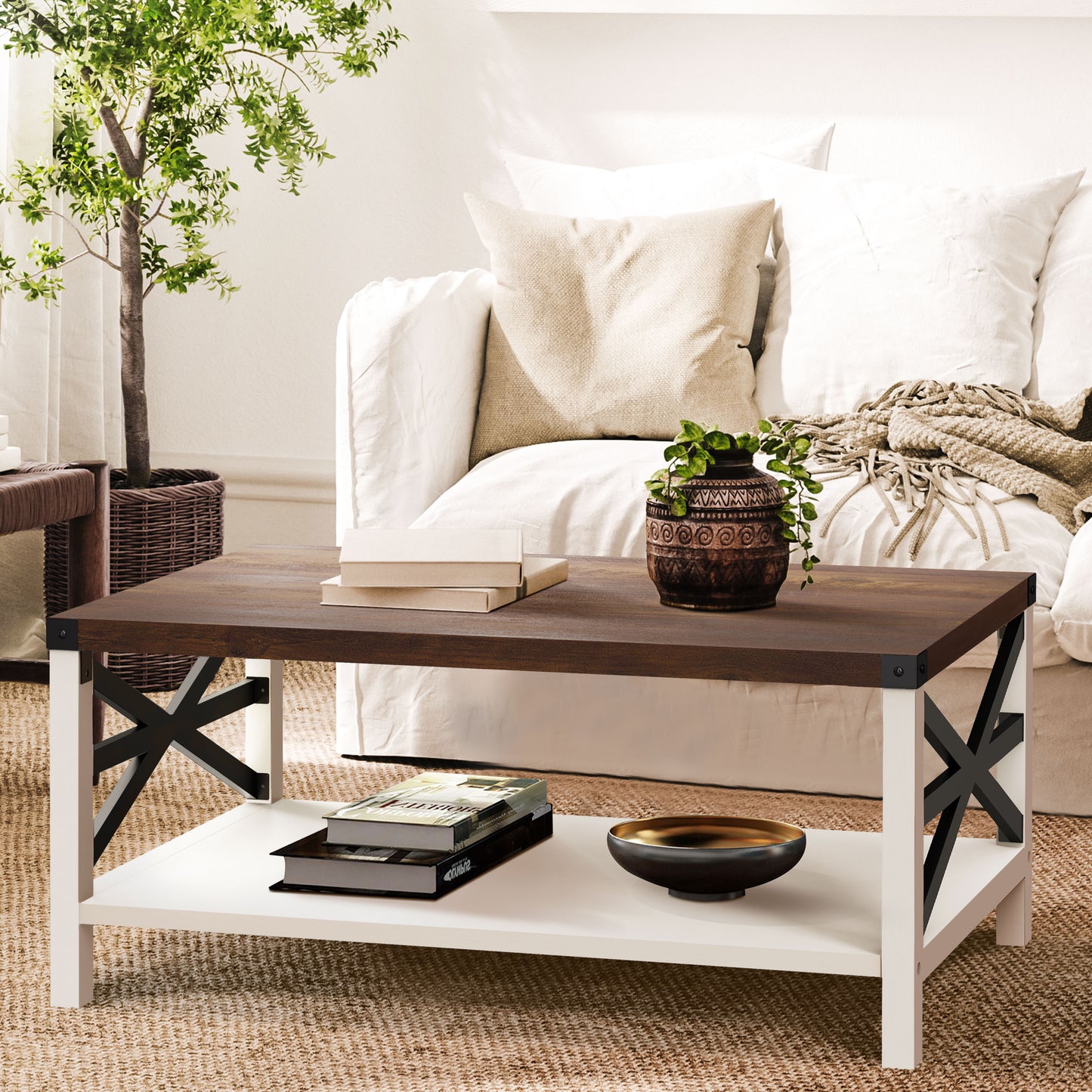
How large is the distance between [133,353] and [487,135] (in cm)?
93

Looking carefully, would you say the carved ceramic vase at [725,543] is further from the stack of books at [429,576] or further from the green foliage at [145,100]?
the green foliage at [145,100]

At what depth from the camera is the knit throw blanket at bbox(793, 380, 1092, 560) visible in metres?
1.98

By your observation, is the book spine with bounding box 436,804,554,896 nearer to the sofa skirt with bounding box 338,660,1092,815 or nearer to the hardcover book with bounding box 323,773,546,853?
the hardcover book with bounding box 323,773,546,853

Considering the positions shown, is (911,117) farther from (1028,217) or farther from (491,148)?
(491,148)

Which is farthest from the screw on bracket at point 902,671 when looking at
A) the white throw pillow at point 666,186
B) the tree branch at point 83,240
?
the tree branch at point 83,240

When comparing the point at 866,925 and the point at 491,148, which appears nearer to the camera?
the point at 866,925

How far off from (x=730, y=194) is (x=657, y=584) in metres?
1.37

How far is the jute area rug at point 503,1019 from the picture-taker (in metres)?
1.26

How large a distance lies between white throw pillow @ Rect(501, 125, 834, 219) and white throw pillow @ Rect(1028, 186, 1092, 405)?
469 millimetres

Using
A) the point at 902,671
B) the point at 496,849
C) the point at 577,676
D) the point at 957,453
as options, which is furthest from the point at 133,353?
the point at 902,671

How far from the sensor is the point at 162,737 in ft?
5.18

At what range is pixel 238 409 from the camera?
3.37 metres

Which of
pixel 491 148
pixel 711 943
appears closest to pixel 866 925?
pixel 711 943

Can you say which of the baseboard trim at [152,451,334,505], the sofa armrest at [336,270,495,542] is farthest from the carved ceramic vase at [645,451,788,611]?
the baseboard trim at [152,451,334,505]
